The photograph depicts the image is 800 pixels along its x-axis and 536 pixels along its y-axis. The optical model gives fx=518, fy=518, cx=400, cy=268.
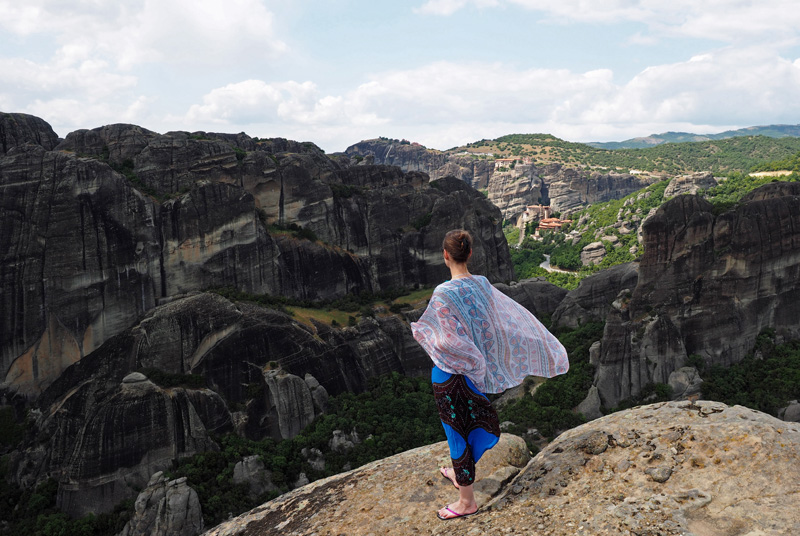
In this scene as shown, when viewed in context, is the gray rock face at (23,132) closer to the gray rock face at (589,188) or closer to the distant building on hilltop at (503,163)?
the gray rock face at (589,188)

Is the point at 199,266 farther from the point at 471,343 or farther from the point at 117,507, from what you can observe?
the point at 471,343

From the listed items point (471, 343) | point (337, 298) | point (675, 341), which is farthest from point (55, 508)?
point (675, 341)

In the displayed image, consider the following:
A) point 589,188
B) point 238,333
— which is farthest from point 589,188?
point 238,333

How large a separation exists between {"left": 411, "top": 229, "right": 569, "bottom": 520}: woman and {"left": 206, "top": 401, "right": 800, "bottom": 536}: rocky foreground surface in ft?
1.79

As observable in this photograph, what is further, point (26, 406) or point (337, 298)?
point (337, 298)

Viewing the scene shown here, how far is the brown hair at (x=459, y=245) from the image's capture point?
5328 mm

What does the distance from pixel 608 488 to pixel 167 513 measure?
19.0 m

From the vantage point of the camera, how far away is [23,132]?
109 ft

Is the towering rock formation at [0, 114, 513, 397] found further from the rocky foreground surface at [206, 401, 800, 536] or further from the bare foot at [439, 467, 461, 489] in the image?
the bare foot at [439, 467, 461, 489]

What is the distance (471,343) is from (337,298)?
33071mm

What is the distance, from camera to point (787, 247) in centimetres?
2598

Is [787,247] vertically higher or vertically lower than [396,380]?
higher

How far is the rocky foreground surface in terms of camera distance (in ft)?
14.7

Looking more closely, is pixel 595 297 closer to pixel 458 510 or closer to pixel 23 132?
pixel 458 510
